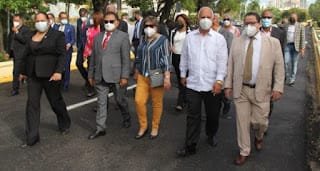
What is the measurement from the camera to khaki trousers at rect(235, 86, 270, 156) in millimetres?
4719

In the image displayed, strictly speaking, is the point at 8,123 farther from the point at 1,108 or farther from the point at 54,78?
the point at 54,78

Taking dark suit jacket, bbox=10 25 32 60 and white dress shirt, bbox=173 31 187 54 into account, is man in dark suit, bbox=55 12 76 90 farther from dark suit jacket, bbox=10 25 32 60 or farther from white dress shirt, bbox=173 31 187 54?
white dress shirt, bbox=173 31 187 54

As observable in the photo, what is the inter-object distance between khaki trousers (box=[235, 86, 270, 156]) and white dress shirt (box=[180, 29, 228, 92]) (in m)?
0.35

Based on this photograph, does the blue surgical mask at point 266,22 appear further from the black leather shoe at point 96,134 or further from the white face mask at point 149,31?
the black leather shoe at point 96,134

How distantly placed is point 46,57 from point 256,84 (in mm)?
2725

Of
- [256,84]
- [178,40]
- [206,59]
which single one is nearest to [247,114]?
[256,84]

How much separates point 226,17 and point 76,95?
140 inches

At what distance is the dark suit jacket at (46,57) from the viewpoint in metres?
5.40

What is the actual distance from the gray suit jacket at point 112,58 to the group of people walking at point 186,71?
0.01m

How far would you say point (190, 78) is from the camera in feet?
16.4

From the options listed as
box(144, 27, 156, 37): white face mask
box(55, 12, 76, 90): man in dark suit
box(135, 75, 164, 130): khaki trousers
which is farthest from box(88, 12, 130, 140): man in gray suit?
box(55, 12, 76, 90): man in dark suit

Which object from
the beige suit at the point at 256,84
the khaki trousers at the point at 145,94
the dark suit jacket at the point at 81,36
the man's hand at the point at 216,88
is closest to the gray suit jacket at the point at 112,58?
the khaki trousers at the point at 145,94

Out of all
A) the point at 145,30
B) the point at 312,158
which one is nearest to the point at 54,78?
the point at 145,30

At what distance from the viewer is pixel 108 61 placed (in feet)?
18.6
